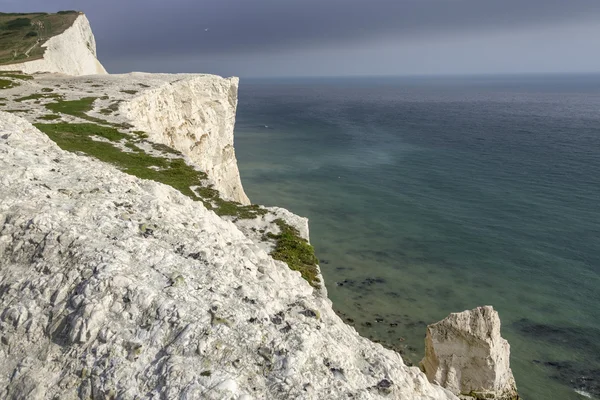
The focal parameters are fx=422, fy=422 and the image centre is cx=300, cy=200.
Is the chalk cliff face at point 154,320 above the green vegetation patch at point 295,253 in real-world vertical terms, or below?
above

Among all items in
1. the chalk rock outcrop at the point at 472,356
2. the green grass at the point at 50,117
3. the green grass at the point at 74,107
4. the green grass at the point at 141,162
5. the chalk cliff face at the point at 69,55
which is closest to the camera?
the chalk rock outcrop at the point at 472,356

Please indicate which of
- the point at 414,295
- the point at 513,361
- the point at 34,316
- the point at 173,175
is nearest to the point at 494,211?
the point at 414,295

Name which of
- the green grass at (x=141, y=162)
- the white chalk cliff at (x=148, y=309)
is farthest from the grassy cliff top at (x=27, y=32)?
the white chalk cliff at (x=148, y=309)

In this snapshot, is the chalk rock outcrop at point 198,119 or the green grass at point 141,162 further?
the chalk rock outcrop at point 198,119

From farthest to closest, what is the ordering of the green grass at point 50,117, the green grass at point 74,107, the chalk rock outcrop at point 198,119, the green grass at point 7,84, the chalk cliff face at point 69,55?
the chalk cliff face at point 69,55 < the green grass at point 7,84 < the chalk rock outcrop at point 198,119 < the green grass at point 74,107 < the green grass at point 50,117

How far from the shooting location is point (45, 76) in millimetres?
48844

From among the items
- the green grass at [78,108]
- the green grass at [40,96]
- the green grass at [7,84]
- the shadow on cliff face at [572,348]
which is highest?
the green grass at [7,84]

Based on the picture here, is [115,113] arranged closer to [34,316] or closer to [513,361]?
[34,316]

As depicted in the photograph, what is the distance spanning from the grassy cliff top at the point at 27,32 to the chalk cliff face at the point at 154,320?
59.6 m

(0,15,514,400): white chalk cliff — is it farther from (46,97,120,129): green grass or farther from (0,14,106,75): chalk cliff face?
(0,14,106,75): chalk cliff face

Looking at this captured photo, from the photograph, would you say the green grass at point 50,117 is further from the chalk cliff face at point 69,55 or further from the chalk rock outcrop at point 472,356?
the chalk cliff face at point 69,55

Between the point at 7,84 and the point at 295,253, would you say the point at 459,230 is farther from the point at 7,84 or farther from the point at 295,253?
the point at 7,84

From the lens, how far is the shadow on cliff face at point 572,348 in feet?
84.5

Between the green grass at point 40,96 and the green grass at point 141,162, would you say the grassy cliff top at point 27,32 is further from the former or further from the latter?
the green grass at point 141,162
